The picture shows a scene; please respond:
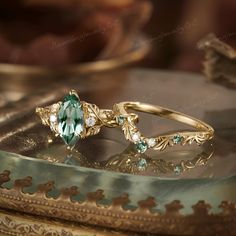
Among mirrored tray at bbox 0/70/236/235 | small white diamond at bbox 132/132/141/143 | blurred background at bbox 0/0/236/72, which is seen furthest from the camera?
blurred background at bbox 0/0/236/72

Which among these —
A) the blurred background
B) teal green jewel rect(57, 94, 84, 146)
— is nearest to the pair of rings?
teal green jewel rect(57, 94, 84, 146)

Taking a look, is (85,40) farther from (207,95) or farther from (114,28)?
(207,95)

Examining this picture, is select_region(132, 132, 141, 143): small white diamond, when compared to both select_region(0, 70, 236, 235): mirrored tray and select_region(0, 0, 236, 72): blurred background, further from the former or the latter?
select_region(0, 0, 236, 72): blurred background

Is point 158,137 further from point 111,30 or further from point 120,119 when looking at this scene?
point 111,30

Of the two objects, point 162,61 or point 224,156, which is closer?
point 224,156

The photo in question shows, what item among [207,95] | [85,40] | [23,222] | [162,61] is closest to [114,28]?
[85,40]

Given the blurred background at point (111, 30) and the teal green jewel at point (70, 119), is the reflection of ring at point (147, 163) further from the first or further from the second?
the blurred background at point (111, 30)
